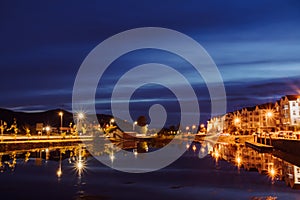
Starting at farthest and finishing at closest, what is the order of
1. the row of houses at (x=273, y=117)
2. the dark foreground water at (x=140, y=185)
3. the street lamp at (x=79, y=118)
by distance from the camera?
the row of houses at (x=273, y=117) < the street lamp at (x=79, y=118) < the dark foreground water at (x=140, y=185)

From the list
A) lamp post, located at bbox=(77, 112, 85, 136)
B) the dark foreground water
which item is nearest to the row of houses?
lamp post, located at bbox=(77, 112, 85, 136)

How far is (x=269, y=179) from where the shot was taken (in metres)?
23.0

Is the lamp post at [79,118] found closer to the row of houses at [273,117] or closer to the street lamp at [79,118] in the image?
the street lamp at [79,118]

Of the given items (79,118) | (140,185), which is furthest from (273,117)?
(140,185)

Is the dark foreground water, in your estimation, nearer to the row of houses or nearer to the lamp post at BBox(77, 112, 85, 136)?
the row of houses

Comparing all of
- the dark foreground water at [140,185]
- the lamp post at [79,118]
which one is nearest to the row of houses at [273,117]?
the lamp post at [79,118]

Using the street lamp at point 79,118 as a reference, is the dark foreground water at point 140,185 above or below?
below

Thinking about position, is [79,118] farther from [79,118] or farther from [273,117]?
[273,117]

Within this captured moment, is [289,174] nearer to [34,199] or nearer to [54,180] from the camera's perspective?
[54,180]

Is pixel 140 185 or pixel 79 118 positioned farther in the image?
pixel 79 118

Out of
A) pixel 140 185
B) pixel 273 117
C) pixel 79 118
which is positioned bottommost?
pixel 140 185

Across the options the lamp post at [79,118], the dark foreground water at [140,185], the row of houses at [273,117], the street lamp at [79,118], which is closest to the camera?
the dark foreground water at [140,185]

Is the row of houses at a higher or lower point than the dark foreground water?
higher

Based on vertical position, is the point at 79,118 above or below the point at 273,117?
above
